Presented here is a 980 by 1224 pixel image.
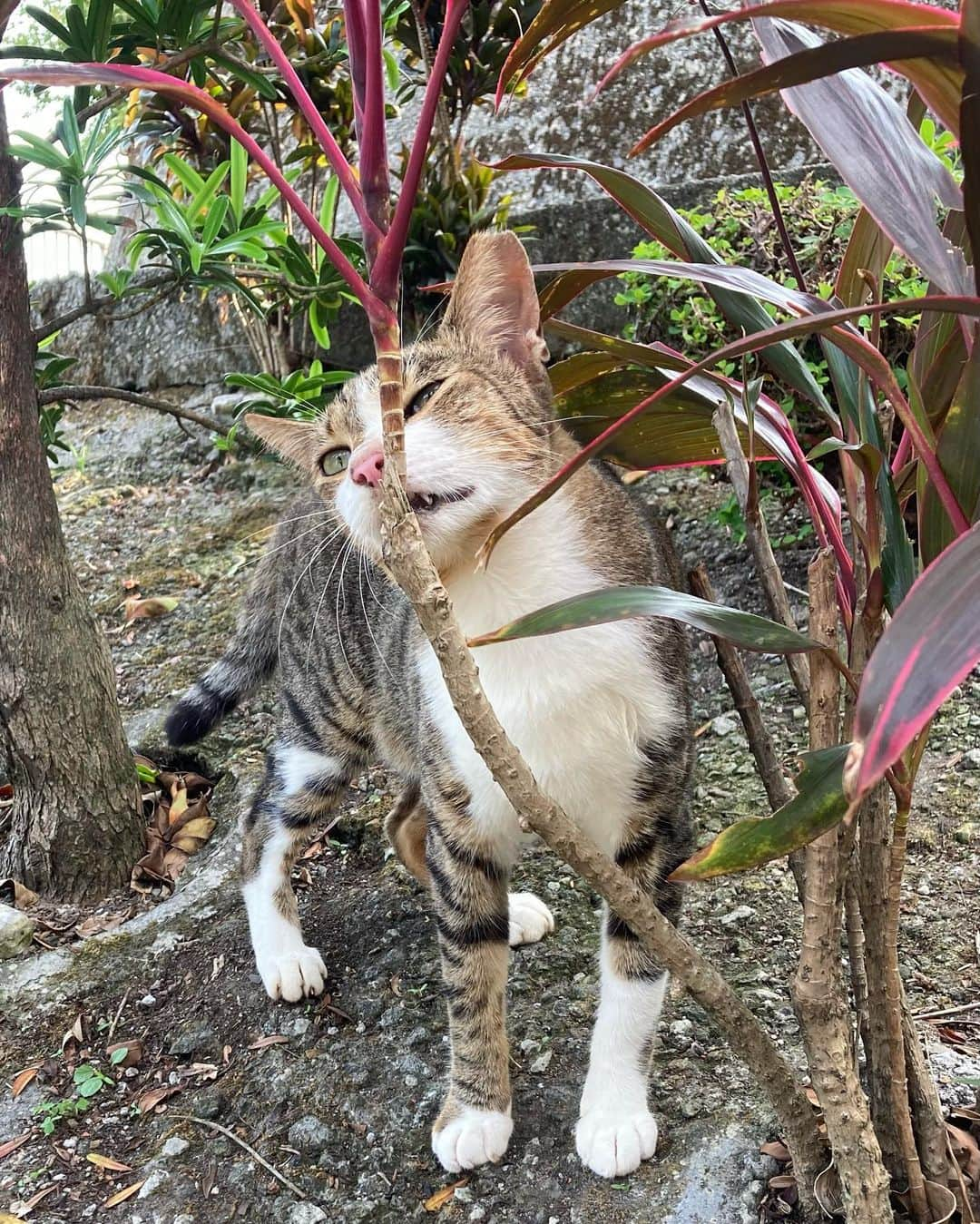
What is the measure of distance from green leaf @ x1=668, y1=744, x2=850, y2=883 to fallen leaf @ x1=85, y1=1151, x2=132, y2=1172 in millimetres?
1460

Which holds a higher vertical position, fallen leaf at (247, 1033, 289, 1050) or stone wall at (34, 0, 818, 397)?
stone wall at (34, 0, 818, 397)

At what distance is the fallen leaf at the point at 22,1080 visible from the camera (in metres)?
2.06

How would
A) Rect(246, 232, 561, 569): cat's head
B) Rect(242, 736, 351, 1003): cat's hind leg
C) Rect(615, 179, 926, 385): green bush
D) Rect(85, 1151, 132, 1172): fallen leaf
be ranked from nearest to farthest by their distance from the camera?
Rect(246, 232, 561, 569): cat's head < Rect(85, 1151, 132, 1172): fallen leaf < Rect(242, 736, 351, 1003): cat's hind leg < Rect(615, 179, 926, 385): green bush

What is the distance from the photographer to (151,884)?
264 cm

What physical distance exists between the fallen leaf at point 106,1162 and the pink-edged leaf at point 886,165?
6.29ft

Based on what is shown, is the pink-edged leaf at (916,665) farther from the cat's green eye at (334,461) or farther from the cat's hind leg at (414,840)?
the cat's hind leg at (414,840)

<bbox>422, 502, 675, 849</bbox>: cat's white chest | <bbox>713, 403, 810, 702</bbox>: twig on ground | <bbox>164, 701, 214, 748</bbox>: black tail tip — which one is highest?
<bbox>713, 403, 810, 702</bbox>: twig on ground

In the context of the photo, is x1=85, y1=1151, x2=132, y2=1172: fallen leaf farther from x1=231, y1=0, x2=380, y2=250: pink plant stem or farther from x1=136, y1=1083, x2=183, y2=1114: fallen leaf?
x1=231, y1=0, x2=380, y2=250: pink plant stem

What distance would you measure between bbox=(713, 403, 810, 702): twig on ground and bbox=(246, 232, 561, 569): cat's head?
423 mm

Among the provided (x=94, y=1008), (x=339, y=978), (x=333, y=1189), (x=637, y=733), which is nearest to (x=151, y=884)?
(x=94, y=1008)

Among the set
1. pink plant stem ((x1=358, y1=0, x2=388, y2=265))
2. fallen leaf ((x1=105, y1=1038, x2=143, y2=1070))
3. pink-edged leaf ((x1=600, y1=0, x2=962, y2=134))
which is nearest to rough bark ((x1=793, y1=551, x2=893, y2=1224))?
pink-edged leaf ((x1=600, y1=0, x2=962, y2=134))

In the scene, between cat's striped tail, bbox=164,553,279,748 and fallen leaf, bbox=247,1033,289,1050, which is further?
cat's striped tail, bbox=164,553,279,748

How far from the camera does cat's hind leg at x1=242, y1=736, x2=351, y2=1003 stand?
7.29ft

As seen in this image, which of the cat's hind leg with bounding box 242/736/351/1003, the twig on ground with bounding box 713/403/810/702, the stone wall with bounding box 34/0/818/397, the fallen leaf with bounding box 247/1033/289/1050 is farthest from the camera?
the stone wall with bounding box 34/0/818/397
